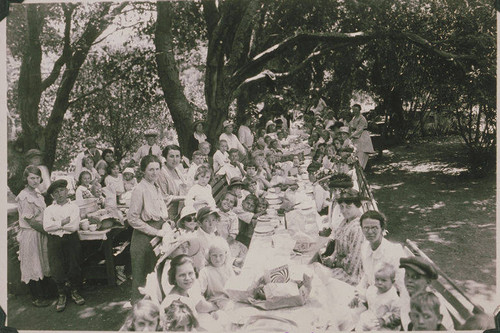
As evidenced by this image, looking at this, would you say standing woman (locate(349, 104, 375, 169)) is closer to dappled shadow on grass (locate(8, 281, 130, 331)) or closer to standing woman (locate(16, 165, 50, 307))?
dappled shadow on grass (locate(8, 281, 130, 331))

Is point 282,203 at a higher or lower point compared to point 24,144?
lower

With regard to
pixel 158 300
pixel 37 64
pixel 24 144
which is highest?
pixel 37 64

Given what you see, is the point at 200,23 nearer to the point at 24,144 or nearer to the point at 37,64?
the point at 37,64

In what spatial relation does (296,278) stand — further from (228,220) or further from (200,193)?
(200,193)

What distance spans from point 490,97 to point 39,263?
640cm

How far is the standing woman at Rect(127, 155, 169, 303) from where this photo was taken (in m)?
5.02

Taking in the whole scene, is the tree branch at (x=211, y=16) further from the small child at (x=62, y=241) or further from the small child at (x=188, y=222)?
the small child at (x=188, y=222)

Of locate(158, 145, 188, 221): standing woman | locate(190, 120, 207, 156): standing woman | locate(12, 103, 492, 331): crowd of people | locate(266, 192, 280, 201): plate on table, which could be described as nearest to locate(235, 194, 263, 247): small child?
locate(12, 103, 492, 331): crowd of people

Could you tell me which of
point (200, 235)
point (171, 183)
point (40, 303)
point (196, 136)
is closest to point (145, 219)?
point (200, 235)

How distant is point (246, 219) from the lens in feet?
18.8

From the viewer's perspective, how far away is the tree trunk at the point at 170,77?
305 inches

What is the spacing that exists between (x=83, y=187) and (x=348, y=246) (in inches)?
142

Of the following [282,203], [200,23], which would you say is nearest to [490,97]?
[282,203]

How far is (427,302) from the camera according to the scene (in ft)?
13.3
